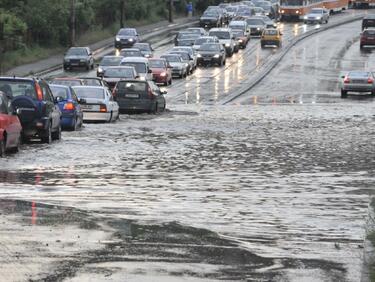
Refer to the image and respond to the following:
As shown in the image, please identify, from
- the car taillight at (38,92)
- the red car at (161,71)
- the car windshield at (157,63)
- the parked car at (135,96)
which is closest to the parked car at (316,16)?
the red car at (161,71)

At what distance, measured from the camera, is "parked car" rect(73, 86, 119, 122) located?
35500 millimetres

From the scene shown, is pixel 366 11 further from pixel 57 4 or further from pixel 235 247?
pixel 235 247

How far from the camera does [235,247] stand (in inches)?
480

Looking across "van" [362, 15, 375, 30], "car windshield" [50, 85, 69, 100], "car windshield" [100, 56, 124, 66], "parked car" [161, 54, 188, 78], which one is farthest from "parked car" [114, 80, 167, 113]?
"van" [362, 15, 375, 30]

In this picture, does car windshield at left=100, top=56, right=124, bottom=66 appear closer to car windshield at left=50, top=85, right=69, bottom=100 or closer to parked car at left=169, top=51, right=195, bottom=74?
parked car at left=169, top=51, right=195, bottom=74

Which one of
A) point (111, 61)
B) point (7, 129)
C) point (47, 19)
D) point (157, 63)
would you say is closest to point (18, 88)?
point (7, 129)

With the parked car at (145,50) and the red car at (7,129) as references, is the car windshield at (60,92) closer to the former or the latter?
the red car at (7,129)

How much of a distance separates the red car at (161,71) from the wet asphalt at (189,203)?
953 inches

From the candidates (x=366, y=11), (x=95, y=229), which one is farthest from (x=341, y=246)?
(x=366, y=11)

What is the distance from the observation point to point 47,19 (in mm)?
84062

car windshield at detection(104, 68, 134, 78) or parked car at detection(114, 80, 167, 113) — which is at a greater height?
parked car at detection(114, 80, 167, 113)

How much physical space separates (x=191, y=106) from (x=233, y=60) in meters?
31.6

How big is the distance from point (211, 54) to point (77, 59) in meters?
9.36

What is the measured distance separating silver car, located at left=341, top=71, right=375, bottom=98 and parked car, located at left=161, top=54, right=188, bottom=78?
11.9 meters
